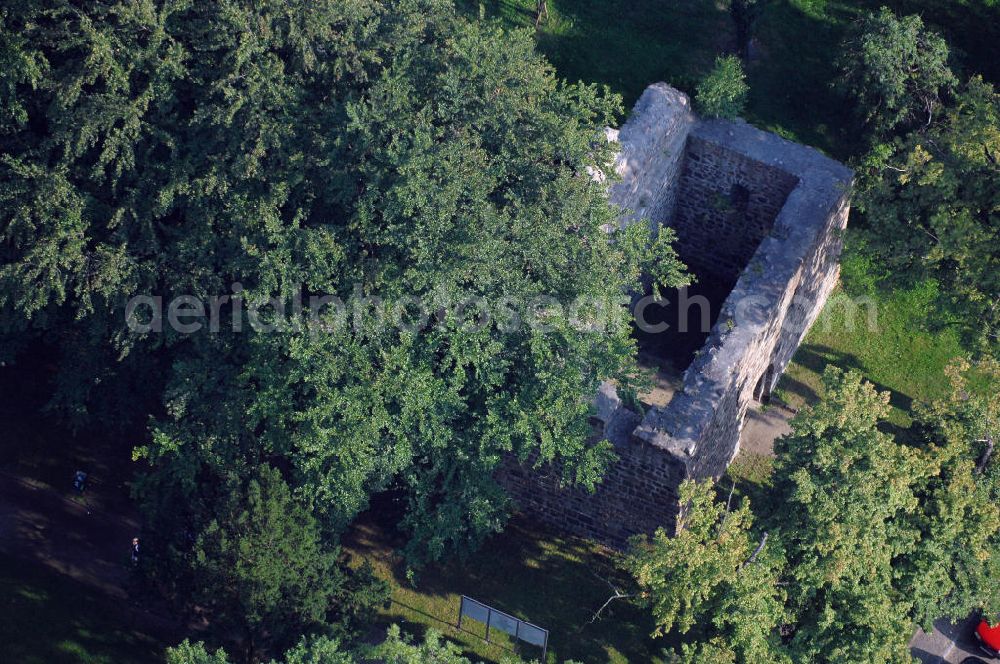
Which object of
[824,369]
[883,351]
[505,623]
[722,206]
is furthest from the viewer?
[722,206]

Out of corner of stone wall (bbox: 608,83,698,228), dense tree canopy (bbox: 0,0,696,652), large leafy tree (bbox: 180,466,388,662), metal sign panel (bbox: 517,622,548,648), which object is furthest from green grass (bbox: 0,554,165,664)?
corner of stone wall (bbox: 608,83,698,228)

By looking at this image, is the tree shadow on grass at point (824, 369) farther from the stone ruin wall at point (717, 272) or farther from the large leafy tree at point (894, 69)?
the large leafy tree at point (894, 69)

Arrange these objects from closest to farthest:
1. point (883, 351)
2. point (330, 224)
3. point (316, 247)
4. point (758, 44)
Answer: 1. point (316, 247)
2. point (330, 224)
3. point (883, 351)
4. point (758, 44)

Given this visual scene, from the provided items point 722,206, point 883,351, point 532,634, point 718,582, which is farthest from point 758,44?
point 532,634

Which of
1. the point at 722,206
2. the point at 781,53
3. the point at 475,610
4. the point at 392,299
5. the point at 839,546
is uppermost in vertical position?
the point at 781,53

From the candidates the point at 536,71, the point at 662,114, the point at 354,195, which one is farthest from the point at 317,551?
the point at 662,114

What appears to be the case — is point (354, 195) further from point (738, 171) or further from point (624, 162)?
point (738, 171)

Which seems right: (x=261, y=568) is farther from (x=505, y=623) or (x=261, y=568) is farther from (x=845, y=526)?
(x=845, y=526)
